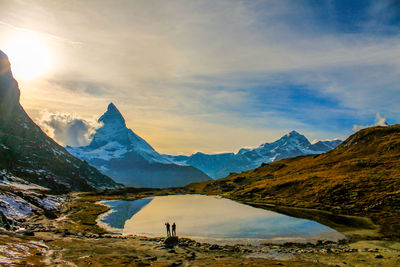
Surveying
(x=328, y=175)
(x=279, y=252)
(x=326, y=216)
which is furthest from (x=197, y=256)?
(x=328, y=175)

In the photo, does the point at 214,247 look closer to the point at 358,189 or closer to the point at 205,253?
the point at 205,253

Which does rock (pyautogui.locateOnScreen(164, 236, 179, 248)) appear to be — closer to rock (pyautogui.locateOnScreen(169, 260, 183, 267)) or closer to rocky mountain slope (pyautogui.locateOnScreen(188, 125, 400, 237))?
rock (pyautogui.locateOnScreen(169, 260, 183, 267))

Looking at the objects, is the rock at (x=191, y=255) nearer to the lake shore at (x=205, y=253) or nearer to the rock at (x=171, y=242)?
the lake shore at (x=205, y=253)

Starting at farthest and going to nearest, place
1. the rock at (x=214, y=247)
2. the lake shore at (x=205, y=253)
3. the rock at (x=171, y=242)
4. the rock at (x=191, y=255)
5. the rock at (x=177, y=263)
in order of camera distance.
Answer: the rock at (x=171, y=242) < the rock at (x=214, y=247) < the rock at (x=191, y=255) < the lake shore at (x=205, y=253) < the rock at (x=177, y=263)

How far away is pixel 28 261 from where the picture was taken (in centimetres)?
3066

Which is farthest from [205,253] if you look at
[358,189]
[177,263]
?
[358,189]

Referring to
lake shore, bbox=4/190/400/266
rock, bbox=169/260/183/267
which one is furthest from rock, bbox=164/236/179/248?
rock, bbox=169/260/183/267

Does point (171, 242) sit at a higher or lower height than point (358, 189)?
lower

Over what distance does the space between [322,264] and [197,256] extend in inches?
680

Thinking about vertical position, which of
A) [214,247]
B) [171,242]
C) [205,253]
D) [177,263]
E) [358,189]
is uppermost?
[358,189]

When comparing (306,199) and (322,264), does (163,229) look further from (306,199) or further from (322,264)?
(306,199)

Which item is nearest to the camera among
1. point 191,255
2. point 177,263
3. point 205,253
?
point 177,263

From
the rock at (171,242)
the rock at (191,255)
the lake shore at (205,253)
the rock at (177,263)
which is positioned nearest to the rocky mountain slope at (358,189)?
the lake shore at (205,253)

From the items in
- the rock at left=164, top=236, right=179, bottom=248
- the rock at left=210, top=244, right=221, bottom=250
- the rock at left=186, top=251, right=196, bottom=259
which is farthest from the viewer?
the rock at left=164, top=236, right=179, bottom=248
